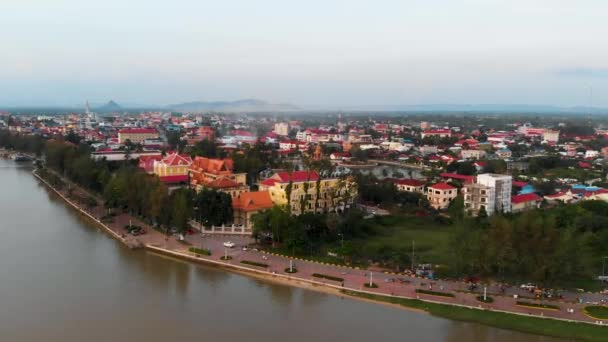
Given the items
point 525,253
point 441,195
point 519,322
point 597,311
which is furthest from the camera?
point 441,195

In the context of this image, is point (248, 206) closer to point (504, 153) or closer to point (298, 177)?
point (298, 177)

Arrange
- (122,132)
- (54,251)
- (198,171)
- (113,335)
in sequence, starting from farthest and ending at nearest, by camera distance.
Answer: (122,132) < (198,171) < (54,251) < (113,335)

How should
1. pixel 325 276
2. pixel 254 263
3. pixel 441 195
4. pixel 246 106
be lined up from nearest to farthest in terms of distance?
pixel 325 276, pixel 254 263, pixel 441 195, pixel 246 106

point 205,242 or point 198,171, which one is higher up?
point 198,171

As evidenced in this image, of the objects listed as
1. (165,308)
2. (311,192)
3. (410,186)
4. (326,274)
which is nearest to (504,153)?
(410,186)

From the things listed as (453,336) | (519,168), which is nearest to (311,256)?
(453,336)

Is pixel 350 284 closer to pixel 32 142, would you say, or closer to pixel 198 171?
pixel 198 171

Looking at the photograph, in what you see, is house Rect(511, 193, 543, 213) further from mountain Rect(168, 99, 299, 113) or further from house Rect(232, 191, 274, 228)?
mountain Rect(168, 99, 299, 113)
